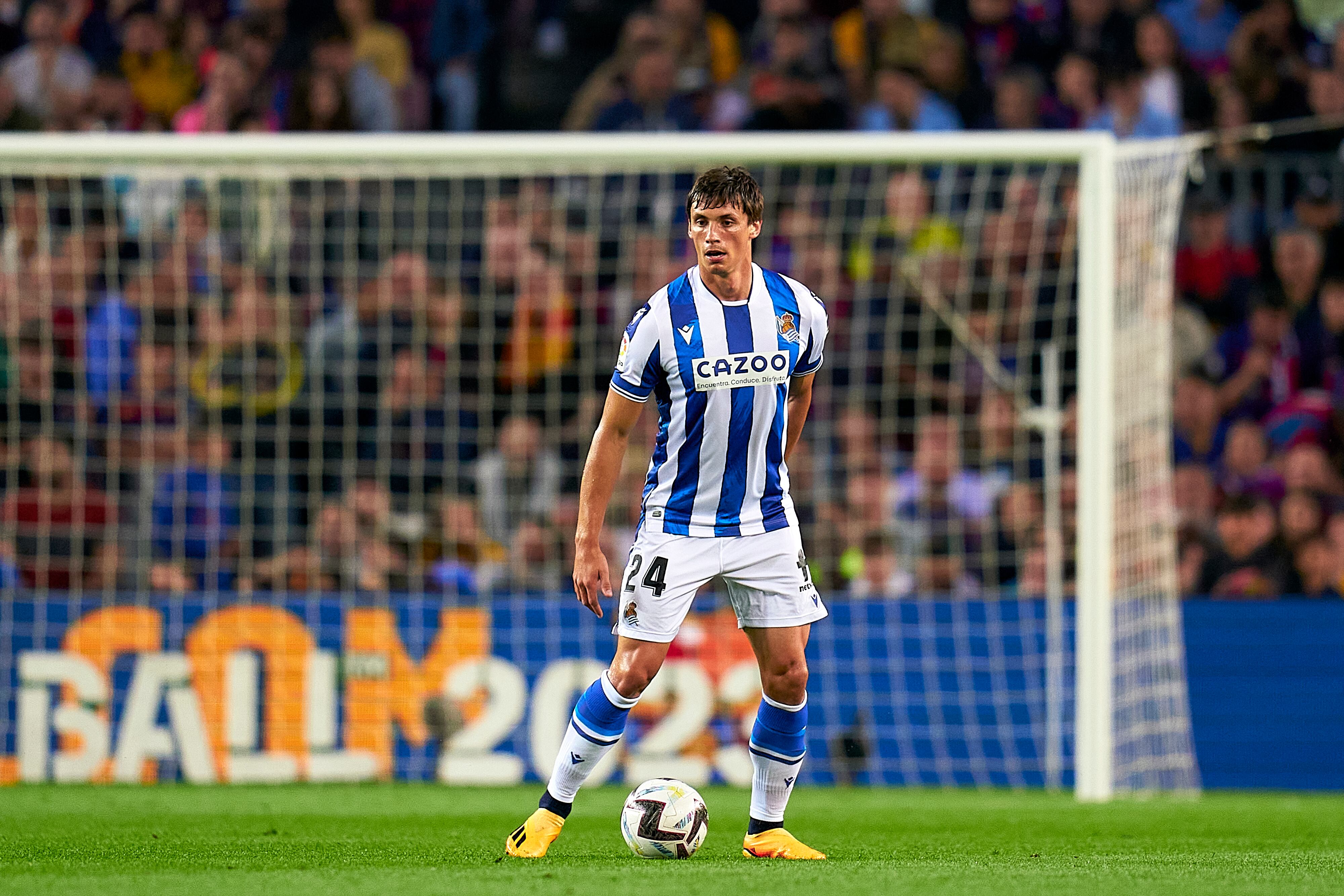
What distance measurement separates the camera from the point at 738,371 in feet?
19.6

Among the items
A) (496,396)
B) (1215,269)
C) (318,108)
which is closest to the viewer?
(496,396)

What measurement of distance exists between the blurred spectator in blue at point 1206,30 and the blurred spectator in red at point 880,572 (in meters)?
5.40

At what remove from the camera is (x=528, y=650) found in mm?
10500

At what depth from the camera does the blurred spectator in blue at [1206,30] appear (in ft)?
46.2

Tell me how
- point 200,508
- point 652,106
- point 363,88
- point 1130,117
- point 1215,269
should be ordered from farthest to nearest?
point 363,88
point 652,106
point 1130,117
point 1215,269
point 200,508

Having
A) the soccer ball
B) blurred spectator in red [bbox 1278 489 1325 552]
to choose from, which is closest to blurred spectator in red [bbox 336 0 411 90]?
blurred spectator in red [bbox 1278 489 1325 552]

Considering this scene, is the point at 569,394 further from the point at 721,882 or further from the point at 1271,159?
the point at 721,882

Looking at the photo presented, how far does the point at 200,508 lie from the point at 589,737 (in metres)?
5.75

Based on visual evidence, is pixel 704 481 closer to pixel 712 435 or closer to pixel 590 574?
pixel 712 435

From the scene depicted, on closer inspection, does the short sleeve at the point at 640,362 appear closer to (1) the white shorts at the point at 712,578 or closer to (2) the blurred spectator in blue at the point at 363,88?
(1) the white shorts at the point at 712,578

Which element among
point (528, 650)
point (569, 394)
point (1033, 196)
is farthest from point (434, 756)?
point (1033, 196)

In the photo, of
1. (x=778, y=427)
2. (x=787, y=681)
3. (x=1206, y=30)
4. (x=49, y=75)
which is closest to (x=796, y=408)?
(x=778, y=427)

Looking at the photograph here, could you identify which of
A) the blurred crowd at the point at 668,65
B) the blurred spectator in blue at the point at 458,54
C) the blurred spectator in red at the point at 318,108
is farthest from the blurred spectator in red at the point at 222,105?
the blurred spectator in blue at the point at 458,54

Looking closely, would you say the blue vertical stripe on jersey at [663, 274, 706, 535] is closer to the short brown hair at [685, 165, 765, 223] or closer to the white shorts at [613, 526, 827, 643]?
the white shorts at [613, 526, 827, 643]
